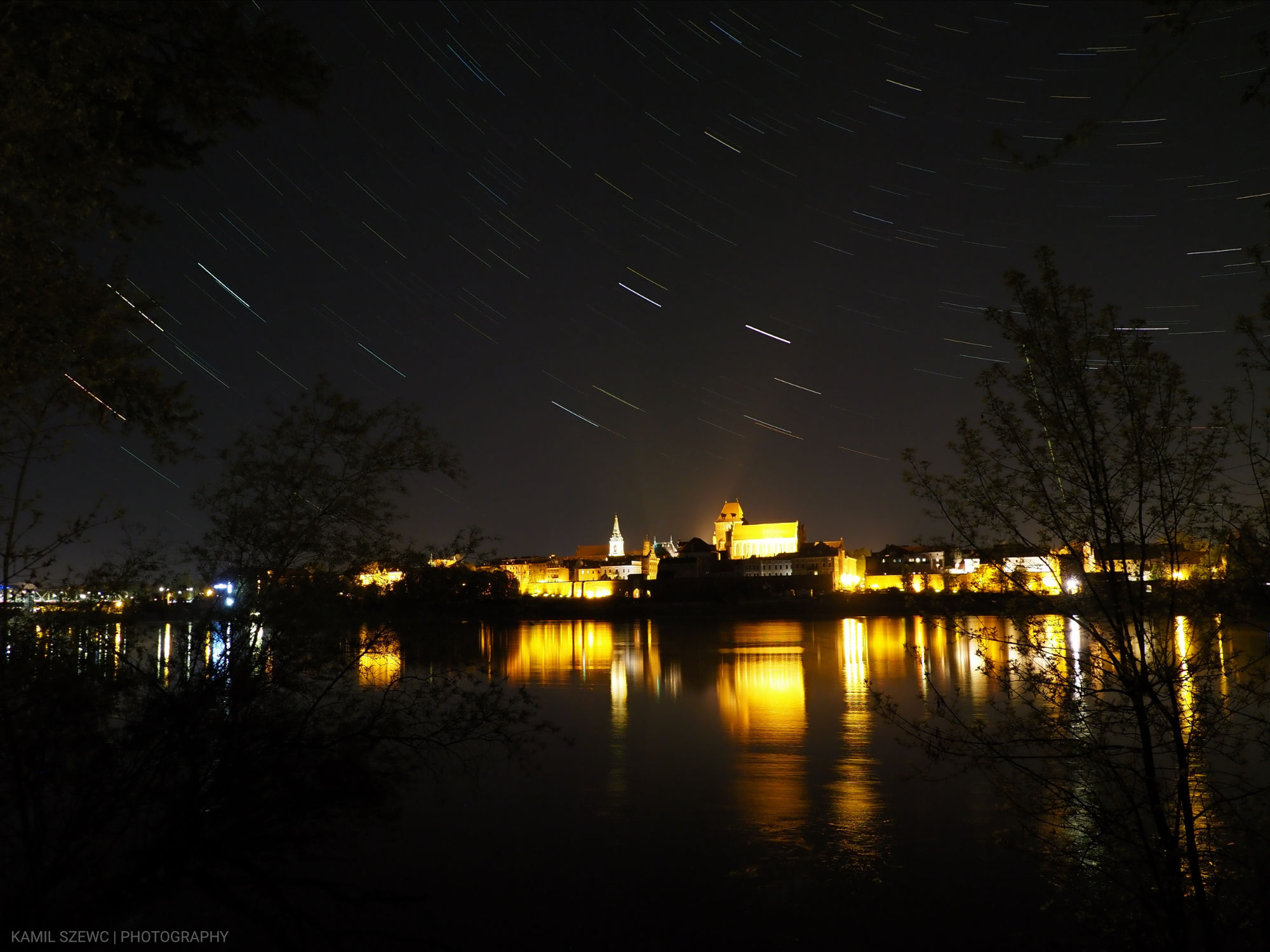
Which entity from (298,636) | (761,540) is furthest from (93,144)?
(761,540)

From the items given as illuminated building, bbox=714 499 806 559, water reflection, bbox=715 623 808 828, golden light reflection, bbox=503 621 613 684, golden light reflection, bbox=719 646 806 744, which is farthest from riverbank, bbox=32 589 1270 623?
illuminated building, bbox=714 499 806 559

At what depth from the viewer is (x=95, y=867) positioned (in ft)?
26.8

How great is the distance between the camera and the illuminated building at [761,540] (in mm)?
166875

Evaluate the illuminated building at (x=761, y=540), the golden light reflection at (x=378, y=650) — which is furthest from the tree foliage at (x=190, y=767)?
the illuminated building at (x=761, y=540)

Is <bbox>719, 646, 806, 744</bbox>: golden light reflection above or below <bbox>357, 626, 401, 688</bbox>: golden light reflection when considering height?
below

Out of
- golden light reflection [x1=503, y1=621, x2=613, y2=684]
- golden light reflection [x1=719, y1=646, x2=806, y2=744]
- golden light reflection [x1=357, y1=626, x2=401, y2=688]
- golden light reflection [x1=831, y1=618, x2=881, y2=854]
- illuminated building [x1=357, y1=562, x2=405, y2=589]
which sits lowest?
golden light reflection [x1=503, y1=621, x2=613, y2=684]

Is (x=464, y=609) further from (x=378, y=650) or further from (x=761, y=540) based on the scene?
(x=761, y=540)

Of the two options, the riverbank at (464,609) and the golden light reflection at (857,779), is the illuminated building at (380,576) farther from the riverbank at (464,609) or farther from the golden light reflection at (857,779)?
the golden light reflection at (857,779)

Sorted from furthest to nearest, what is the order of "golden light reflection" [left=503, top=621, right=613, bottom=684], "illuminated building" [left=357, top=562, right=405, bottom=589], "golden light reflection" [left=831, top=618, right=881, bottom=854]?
"golden light reflection" [left=503, top=621, right=613, bottom=684], "golden light reflection" [left=831, top=618, right=881, bottom=854], "illuminated building" [left=357, top=562, right=405, bottom=589]

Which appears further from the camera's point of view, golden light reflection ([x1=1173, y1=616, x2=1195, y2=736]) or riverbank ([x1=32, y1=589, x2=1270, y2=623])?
riverbank ([x1=32, y1=589, x2=1270, y2=623])

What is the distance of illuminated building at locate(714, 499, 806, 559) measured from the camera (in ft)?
547

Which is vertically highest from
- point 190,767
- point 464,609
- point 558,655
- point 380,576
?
point 380,576

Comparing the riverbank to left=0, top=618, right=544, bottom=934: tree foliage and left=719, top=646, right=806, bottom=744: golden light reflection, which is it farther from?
left=719, top=646, right=806, bottom=744: golden light reflection

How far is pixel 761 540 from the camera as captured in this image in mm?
170750
